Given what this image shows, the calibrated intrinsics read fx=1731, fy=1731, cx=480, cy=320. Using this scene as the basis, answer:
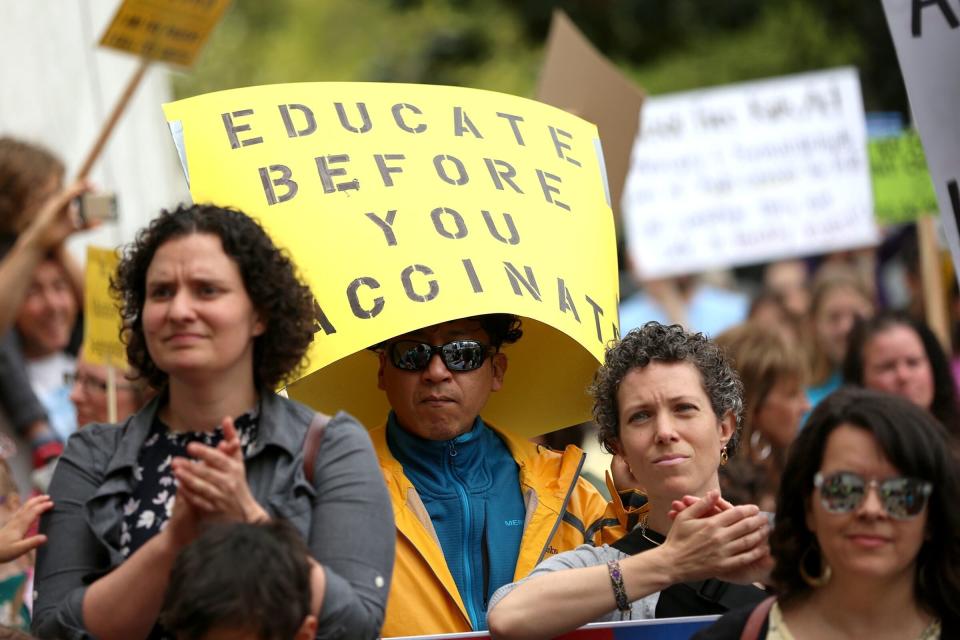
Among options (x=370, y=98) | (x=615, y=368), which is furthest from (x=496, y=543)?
(x=370, y=98)

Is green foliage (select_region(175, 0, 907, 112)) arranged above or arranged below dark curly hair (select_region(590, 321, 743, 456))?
above

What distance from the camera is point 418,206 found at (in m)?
4.25

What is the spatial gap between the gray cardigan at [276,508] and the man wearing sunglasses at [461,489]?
2.39 ft

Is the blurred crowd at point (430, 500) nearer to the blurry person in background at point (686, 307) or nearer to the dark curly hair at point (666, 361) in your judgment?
the dark curly hair at point (666, 361)

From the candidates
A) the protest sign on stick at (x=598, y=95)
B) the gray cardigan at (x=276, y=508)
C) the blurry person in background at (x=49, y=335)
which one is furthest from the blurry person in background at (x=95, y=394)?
the gray cardigan at (x=276, y=508)

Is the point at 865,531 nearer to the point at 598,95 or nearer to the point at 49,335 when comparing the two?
the point at 598,95

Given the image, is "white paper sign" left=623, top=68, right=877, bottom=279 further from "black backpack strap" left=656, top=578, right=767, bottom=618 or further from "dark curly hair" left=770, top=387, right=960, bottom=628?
"dark curly hair" left=770, top=387, right=960, bottom=628

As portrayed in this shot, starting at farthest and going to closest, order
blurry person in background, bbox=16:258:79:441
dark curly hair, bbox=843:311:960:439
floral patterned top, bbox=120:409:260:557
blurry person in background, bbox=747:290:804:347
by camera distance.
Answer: blurry person in background, bbox=747:290:804:347 → blurry person in background, bbox=16:258:79:441 → dark curly hair, bbox=843:311:960:439 → floral patterned top, bbox=120:409:260:557

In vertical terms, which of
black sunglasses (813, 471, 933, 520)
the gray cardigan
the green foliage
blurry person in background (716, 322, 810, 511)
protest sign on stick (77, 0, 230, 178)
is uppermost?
the green foliage

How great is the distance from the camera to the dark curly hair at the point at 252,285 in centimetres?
337

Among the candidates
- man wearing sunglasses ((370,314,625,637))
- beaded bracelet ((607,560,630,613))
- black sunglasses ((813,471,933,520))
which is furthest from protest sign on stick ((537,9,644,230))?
black sunglasses ((813,471,933,520))

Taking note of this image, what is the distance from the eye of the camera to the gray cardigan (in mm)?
3141

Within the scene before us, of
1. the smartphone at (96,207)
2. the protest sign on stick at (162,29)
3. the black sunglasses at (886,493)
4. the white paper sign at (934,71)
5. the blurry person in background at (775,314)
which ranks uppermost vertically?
the protest sign on stick at (162,29)

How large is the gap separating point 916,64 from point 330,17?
97.4 feet
